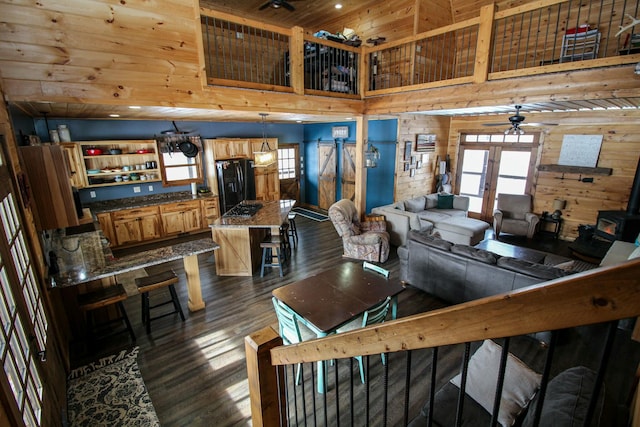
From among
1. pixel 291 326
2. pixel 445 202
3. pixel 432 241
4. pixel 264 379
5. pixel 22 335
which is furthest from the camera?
pixel 445 202

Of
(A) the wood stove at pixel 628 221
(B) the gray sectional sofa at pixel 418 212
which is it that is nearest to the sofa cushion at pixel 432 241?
(B) the gray sectional sofa at pixel 418 212

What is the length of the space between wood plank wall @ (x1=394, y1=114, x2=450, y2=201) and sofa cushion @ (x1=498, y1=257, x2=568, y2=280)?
4.19 metres

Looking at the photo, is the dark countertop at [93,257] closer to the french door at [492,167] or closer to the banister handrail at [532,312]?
the banister handrail at [532,312]

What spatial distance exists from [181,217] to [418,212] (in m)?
5.55

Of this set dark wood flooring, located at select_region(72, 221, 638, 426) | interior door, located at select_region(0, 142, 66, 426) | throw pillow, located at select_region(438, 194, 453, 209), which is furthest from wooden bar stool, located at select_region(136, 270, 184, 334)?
throw pillow, located at select_region(438, 194, 453, 209)

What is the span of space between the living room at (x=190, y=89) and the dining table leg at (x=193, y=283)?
1.63m

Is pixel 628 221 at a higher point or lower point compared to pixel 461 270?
higher

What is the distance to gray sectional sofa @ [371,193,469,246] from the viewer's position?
6.16 meters

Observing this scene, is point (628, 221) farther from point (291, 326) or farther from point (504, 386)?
point (291, 326)

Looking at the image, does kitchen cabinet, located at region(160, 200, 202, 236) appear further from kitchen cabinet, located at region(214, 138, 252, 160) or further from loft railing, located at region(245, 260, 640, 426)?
loft railing, located at region(245, 260, 640, 426)

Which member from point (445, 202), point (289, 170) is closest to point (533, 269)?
point (445, 202)

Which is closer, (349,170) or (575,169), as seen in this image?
(575,169)

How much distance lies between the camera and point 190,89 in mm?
3801

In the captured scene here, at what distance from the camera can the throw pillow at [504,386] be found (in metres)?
2.03
